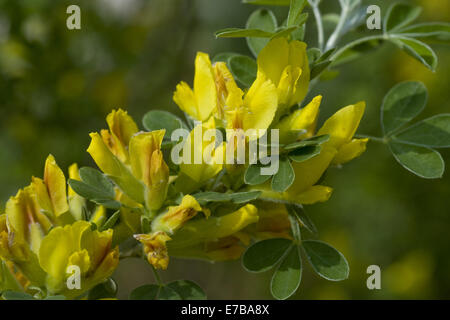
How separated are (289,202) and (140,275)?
3101 mm

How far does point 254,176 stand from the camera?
0.90 m

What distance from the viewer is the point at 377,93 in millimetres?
2822

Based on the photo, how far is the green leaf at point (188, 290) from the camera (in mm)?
1015

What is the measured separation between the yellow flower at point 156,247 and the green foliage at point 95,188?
9cm

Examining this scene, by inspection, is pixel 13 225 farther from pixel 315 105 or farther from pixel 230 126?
pixel 315 105

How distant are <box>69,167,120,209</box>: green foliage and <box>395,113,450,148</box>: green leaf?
0.58m

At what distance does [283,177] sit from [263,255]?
198 mm

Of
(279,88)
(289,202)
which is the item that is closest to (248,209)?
(289,202)

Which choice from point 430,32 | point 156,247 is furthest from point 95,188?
point 430,32

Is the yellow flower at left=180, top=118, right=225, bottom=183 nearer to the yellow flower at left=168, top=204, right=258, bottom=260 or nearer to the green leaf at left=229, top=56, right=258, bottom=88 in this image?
the yellow flower at left=168, top=204, right=258, bottom=260

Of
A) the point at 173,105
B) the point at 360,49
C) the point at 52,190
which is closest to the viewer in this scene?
the point at 52,190

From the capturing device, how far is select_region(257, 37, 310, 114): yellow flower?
914 millimetres

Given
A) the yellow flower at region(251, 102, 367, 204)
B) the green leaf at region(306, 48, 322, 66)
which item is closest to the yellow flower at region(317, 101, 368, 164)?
the yellow flower at region(251, 102, 367, 204)

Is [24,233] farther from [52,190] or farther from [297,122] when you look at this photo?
[297,122]
